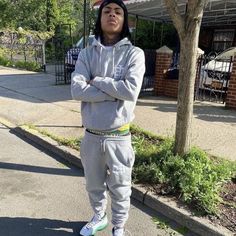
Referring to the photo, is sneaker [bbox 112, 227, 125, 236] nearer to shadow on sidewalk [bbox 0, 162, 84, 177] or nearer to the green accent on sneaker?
the green accent on sneaker

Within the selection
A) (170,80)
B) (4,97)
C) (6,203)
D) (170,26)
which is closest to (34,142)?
(6,203)

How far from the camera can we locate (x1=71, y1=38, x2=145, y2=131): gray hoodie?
7.75ft

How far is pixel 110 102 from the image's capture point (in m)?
2.41

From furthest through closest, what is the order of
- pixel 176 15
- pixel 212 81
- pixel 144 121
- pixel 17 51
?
pixel 17 51, pixel 212 81, pixel 144 121, pixel 176 15

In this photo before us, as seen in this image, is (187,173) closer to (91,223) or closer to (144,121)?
(91,223)

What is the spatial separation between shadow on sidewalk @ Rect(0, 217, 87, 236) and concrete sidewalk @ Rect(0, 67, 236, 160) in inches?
92.7

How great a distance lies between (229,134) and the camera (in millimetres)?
5492

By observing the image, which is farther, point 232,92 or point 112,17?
point 232,92

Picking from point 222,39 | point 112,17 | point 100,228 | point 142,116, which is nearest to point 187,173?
point 100,228

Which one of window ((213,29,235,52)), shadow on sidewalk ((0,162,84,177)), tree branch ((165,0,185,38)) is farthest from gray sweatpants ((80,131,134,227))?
window ((213,29,235,52))

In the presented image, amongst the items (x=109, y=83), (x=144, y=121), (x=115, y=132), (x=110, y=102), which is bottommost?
(x=144, y=121)

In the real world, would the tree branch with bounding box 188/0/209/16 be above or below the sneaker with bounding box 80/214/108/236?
above

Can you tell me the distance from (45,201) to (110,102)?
5.21 feet

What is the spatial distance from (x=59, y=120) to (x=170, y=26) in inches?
439
